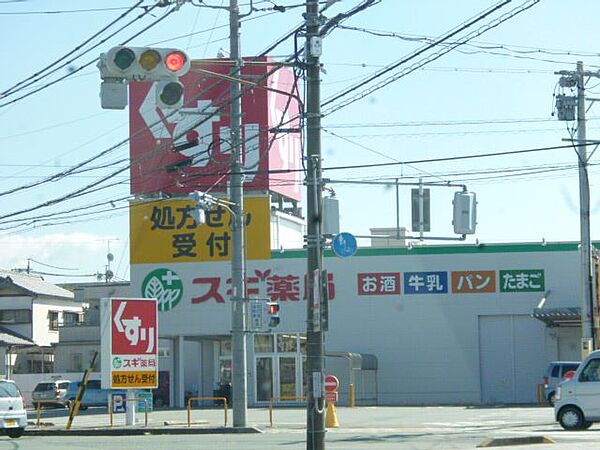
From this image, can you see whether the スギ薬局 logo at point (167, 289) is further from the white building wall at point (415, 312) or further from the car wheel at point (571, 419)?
the car wheel at point (571, 419)

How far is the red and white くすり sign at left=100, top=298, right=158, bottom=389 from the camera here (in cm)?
3164

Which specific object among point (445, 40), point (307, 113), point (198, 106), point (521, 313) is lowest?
point (521, 313)

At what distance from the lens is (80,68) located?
66.4ft

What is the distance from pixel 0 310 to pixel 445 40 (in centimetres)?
5411

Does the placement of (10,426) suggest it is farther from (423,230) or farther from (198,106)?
(198,106)

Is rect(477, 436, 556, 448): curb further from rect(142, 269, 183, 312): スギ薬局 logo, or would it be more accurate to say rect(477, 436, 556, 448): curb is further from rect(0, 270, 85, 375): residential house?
rect(0, 270, 85, 375): residential house

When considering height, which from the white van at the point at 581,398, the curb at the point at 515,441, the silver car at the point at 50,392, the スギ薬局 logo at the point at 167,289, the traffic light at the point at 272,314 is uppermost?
the スギ薬局 logo at the point at 167,289

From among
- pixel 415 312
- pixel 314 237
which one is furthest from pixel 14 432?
pixel 415 312

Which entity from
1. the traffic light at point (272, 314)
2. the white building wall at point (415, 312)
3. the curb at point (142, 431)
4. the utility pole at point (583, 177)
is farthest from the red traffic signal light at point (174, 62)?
the white building wall at point (415, 312)

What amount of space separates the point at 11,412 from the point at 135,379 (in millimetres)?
4157

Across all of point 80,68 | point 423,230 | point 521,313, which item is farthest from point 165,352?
point 80,68

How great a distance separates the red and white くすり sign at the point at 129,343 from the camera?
3164 cm

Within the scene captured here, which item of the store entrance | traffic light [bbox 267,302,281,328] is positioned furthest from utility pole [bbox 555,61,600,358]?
the store entrance

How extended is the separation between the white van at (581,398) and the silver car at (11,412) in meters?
13.8
